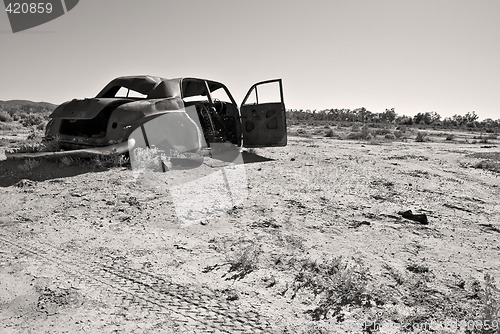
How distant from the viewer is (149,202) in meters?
5.10

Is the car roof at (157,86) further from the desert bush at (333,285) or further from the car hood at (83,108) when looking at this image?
the desert bush at (333,285)

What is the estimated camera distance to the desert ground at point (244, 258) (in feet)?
8.78

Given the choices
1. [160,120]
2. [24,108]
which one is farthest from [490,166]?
[24,108]

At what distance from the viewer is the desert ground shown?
268 cm

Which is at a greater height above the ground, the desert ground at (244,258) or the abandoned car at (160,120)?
the abandoned car at (160,120)

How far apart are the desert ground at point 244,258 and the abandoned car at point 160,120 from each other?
659 mm

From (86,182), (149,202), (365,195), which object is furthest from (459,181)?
(86,182)

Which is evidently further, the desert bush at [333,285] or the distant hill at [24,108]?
the distant hill at [24,108]

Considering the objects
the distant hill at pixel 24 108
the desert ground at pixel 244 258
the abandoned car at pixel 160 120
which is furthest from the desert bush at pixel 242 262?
the distant hill at pixel 24 108

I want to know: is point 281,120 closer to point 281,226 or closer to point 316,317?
point 281,226

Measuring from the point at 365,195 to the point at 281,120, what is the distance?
128 inches

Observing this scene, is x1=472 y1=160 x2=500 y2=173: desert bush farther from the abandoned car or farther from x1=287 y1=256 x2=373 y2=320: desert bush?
x1=287 y1=256 x2=373 y2=320: desert bush

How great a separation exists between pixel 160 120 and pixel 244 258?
173 inches

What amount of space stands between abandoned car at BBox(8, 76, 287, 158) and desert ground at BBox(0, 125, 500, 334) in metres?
0.66
